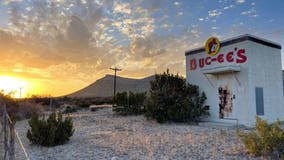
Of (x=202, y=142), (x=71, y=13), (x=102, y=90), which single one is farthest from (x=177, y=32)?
(x=102, y=90)

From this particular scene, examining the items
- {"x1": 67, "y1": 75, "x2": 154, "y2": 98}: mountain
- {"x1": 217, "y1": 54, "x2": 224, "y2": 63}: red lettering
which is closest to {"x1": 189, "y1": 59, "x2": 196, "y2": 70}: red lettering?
{"x1": 217, "y1": 54, "x2": 224, "y2": 63}: red lettering

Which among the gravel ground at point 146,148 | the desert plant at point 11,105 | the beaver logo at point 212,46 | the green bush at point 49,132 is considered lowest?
the gravel ground at point 146,148

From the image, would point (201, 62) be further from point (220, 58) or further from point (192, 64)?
point (220, 58)

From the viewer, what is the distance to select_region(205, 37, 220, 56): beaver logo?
13570 millimetres

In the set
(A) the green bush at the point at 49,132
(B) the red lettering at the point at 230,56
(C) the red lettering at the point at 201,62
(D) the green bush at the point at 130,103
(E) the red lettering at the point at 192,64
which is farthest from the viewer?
(D) the green bush at the point at 130,103

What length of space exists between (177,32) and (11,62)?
10499 millimetres

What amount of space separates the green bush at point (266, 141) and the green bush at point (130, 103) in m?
12.9

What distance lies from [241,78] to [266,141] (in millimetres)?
7066

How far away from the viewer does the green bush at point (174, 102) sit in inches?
532

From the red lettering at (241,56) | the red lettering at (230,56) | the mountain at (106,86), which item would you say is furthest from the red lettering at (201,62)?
the mountain at (106,86)

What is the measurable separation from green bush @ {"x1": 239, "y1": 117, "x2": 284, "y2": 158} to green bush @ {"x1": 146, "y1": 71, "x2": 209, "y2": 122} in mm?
7127

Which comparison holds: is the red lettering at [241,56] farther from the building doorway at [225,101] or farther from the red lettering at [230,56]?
the building doorway at [225,101]

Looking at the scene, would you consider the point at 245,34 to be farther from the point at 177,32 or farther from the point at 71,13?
the point at 71,13

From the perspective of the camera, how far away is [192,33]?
15336 millimetres
